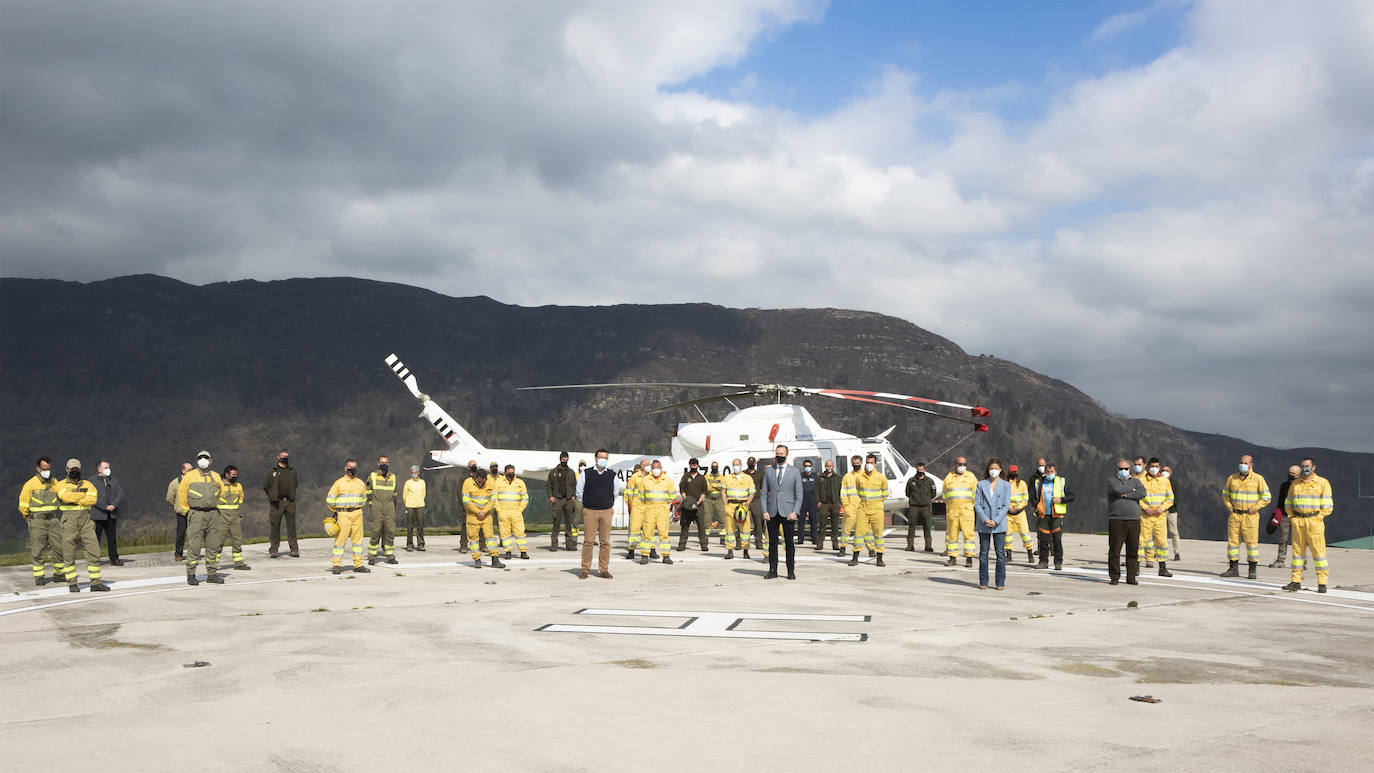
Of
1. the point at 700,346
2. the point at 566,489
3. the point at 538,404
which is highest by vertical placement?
the point at 700,346

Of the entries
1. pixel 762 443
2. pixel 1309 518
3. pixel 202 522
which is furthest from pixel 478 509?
pixel 1309 518

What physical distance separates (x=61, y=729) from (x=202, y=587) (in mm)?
8389

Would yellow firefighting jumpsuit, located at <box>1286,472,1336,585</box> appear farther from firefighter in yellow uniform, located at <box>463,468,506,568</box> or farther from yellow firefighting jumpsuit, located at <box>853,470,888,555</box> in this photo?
firefighter in yellow uniform, located at <box>463,468,506,568</box>

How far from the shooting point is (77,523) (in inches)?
505

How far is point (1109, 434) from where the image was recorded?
469 feet

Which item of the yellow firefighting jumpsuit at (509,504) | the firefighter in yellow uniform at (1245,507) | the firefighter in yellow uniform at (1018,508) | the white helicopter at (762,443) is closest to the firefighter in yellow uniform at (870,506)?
the firefighter in yellow uniform at (1018,508)

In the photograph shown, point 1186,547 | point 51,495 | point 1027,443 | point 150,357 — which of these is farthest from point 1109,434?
point 150,357

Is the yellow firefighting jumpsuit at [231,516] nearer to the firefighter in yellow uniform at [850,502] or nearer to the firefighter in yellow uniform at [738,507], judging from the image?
the firefighter in yellow uniform at [738,507]

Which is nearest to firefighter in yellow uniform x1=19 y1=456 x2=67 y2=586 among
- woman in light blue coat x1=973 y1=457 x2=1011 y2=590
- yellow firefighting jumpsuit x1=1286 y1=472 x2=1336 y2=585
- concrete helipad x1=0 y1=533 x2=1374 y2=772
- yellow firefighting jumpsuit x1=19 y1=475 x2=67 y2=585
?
yellow firefighting jumpsuit x1=19 y1=475 x2=67 y2=585

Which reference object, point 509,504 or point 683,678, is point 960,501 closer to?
point 509,504

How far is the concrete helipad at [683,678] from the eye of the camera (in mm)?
4957

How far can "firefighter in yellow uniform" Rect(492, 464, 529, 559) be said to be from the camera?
16.3m

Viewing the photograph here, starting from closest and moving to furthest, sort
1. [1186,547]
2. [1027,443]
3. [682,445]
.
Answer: [1186,547]
[682,445]
[1027,443]

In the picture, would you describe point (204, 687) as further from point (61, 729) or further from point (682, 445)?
point (682, 445)
